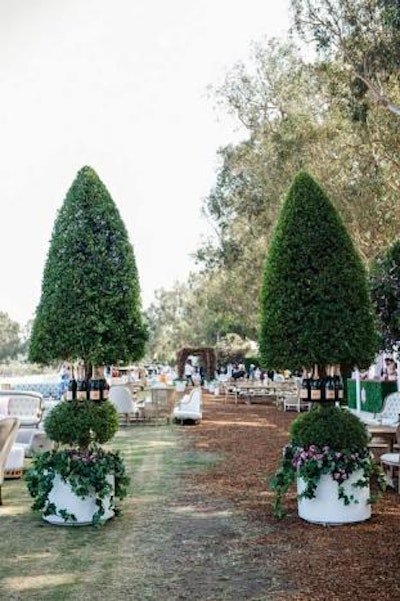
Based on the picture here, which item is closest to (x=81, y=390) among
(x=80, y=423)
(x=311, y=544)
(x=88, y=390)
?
(x=88, y=390)

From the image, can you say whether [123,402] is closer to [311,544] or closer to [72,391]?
[72,391]

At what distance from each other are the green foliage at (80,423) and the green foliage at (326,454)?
187 cm

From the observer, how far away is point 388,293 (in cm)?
812

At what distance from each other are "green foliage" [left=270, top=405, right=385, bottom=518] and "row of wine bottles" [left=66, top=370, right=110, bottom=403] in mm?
2057

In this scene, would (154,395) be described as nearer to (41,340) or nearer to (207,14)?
(207,14)

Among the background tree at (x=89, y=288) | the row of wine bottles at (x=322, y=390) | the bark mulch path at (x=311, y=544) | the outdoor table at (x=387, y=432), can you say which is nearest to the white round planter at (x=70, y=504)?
the background tree at (x=89, y=288)

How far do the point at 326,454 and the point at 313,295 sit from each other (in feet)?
5.39

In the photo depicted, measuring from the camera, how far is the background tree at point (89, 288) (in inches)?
289

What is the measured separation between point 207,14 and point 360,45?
3.62 meters

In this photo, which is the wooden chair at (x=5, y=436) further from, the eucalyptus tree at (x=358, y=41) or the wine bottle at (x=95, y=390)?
the eucalyptus tree at (x=358, y=41)

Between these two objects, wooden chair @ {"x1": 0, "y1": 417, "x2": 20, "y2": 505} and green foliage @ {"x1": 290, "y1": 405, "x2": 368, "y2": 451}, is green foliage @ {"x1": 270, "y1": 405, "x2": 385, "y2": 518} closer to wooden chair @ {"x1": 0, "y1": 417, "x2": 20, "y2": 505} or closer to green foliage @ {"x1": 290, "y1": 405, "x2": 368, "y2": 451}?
green foliage @ {"x1": 290, "y1": 405, "x2": 368, "y2": 451}

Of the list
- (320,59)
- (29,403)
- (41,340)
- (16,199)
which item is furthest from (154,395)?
(16,199)

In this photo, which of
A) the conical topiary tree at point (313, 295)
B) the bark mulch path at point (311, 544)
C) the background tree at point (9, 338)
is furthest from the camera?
the background tree at point (9, 338)

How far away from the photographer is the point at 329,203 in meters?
7.69
